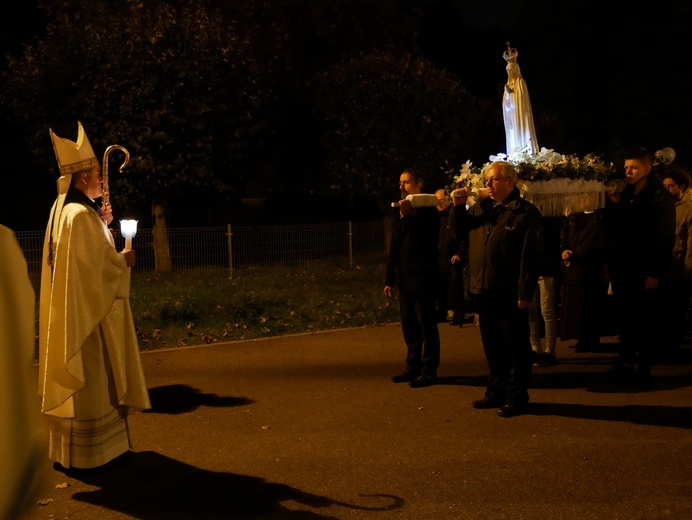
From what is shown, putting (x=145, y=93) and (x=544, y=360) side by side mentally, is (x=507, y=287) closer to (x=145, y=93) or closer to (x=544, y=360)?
(x=544, y=360)

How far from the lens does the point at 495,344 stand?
7.66 meters

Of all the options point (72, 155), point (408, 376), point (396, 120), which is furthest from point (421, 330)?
point (396, 120)

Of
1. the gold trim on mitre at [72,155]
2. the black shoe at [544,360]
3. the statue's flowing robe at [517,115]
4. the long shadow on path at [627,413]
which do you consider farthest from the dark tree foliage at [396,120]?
the gold trim on mitre at [72,155]

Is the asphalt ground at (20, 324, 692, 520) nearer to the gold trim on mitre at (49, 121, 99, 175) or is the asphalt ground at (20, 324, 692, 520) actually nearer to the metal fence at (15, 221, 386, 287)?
the gold trim on mitre at (49, 121, 99, 175)

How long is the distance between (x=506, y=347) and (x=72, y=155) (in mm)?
3958

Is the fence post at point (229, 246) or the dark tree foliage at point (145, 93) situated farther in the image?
the dark tree foliage at point (145, 93)

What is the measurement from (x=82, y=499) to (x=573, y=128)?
108ft

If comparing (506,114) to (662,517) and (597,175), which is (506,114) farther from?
(662,517)

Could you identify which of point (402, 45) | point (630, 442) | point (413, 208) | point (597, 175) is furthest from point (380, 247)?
point (630, 442)

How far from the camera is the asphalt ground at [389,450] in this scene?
5285 millimetres

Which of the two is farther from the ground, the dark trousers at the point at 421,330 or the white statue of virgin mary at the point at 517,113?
the white statue of virgin mary at the point at 517,113

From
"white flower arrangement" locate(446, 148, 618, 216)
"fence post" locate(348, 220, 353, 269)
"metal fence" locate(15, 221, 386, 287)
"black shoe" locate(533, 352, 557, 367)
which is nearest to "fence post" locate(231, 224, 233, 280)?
"metal fence" locate(15, 221, 386, 287)

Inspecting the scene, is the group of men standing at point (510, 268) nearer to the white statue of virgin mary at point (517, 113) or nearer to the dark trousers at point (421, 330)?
the dark trousers at point (421, 330)

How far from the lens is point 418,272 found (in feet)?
27.6
